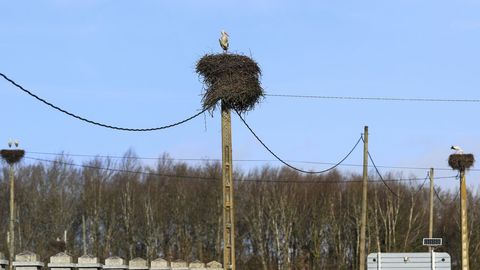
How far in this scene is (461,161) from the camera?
1599 inches

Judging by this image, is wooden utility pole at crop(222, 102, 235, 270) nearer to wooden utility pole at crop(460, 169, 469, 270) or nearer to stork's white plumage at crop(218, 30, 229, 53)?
stork's white plumage at crop(218, 30, 229, 53)

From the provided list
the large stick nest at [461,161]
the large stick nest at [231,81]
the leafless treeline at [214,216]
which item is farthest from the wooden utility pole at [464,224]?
the leafless treeline at [214,216]

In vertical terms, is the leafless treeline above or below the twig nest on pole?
below

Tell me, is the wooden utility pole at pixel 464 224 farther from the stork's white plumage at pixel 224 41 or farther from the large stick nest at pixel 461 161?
the stork's white plumage at pixel 224 41

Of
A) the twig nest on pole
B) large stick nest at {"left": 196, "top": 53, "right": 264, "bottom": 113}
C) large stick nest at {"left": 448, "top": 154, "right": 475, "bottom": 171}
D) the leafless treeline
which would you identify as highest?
large stick nest at {"left": 196, "top": 53, "right": 264, "bottom": 113}

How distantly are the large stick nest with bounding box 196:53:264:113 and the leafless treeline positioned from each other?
199 ft

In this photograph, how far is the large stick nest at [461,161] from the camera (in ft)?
133

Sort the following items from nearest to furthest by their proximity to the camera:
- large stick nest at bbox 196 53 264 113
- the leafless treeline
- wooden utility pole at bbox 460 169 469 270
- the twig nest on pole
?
large stick nest at bbox 196 53 264 113, wooden utility pole at bbox 460 169 469 270, the twig nest on pole, the leafless treeline

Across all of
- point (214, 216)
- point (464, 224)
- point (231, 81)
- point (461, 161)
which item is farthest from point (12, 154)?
point (214, 216)

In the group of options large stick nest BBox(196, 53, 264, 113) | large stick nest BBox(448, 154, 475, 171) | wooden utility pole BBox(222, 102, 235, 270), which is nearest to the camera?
wooden utility pole BBox(222, 102, 235, 270)

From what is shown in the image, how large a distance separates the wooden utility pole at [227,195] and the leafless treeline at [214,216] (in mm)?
60496

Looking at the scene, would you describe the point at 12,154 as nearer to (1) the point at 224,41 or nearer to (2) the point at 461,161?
(2) the point at 461,161

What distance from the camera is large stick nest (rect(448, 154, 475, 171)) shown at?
133 ft

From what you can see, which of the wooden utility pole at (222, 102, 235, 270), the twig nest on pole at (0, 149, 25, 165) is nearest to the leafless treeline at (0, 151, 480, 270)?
the twig nest on pole at (0, 149, 25, 165)
